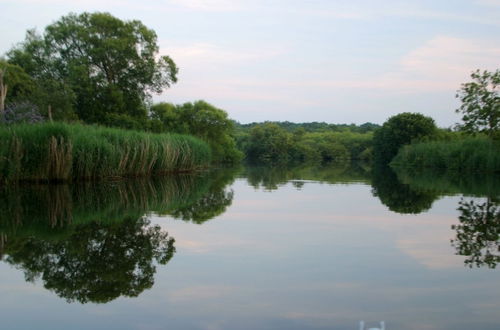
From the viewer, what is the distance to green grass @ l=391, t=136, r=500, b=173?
3154cm

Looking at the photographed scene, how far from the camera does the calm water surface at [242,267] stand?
4246 millimetres

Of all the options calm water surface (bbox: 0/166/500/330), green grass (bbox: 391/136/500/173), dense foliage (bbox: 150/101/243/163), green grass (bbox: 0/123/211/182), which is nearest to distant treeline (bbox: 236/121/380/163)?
dense foliage (bbox: 150/101/243/163)

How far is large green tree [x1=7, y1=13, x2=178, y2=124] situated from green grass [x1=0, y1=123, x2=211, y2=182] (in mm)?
13027

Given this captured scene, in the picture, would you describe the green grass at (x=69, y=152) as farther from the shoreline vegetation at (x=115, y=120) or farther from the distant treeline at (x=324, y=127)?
the distant treeline at (x=324, y=127)

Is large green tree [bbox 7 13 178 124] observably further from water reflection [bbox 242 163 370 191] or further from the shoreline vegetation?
water reflection [bbox 242 163 370 191]

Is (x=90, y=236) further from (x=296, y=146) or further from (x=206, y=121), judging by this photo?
(x=296, y=146)

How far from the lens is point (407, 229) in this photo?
8.84 m

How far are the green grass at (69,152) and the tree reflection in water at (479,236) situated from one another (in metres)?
11.0

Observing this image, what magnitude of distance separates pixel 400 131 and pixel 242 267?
53.3 m

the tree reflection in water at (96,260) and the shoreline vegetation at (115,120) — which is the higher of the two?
the shoreline vegetation at (115,120)

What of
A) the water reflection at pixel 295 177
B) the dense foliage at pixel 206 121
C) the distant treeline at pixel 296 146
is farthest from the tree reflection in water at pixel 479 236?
the distant treeline at pixel 296 146

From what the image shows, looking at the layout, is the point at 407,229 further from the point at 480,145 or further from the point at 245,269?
the point at 480,145

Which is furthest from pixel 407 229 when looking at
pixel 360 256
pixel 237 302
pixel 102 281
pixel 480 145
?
pixel 480 145

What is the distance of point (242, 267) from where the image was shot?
5922mm
